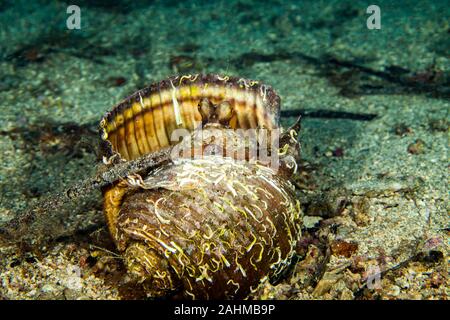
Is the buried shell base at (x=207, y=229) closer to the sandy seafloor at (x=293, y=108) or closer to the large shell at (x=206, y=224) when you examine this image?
the large shell at (x=206, y=224)

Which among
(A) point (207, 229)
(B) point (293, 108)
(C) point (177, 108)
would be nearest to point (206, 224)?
(A) point (207, 229)

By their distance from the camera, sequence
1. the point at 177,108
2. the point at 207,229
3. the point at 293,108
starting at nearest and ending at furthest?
the point at 207,229
the point at 177,108
the point at 293,108

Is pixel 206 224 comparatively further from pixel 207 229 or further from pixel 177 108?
pixel 177 108

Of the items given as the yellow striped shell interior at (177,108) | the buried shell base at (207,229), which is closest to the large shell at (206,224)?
the buried shell base at (207,229)

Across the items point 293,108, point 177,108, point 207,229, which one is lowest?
point 207,229

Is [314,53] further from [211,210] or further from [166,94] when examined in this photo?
[211,210]

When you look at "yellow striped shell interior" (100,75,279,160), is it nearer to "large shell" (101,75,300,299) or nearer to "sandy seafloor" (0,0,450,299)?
"large shell" (101,75,300,299)
